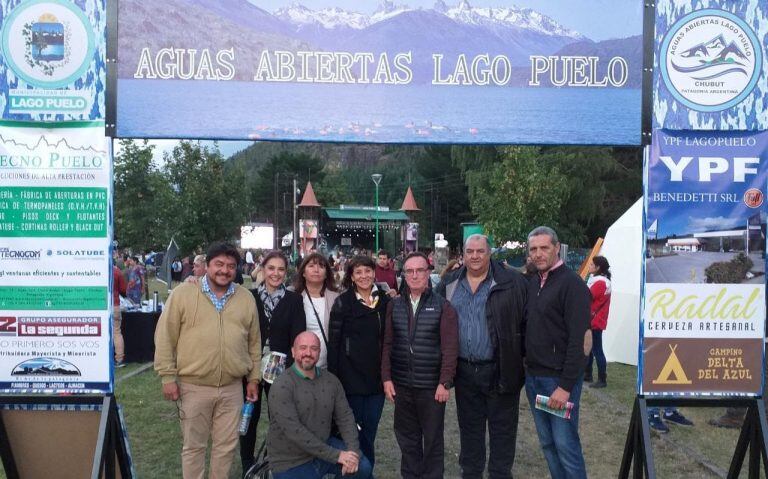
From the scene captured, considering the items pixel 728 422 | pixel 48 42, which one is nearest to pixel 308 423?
pixel 48 42

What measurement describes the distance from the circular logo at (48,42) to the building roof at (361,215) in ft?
177

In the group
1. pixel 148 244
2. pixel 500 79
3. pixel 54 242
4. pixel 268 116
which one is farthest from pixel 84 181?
pixel 148 244

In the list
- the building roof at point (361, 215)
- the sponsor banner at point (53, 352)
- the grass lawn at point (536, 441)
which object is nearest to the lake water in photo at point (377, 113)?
the sponsor banner at point (53, 352)

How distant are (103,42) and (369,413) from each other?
2912mm

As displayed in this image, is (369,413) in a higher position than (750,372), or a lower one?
lower

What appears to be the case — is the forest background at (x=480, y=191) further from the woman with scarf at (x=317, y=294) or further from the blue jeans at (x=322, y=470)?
the blue jeans at (x=322, y=470)

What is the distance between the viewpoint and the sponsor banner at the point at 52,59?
3.95 meters

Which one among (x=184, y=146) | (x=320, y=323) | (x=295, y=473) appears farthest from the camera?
(x=184, y=146)

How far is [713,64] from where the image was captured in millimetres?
4180

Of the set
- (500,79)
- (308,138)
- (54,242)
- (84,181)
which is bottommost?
(54,242)

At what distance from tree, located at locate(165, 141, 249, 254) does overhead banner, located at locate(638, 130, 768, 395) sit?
926 inches

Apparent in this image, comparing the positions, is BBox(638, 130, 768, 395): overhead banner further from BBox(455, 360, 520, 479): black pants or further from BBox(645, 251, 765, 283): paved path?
BBox(455, 360, 520, 479): black pants

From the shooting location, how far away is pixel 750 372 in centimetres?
419

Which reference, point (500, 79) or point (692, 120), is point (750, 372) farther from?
point (500, 79)
